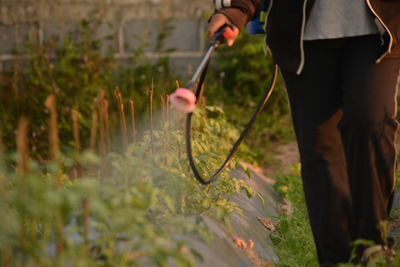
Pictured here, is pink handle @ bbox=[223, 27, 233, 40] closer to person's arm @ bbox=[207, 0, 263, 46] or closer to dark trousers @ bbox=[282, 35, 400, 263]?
person's arm @ bbox=[207, 0, 263, 46]

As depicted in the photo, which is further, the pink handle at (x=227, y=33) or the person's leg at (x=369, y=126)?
the pink handle at (x=227, y=33)

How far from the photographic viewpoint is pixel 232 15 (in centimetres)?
300

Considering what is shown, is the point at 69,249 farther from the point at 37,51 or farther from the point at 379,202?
the point at 37,51

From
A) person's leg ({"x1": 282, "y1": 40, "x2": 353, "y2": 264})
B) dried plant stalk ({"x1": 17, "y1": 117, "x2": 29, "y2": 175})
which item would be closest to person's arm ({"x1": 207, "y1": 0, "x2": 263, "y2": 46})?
person's leg ({"x1": 282, "y1": 40, "x2": 353, "y2": 264})

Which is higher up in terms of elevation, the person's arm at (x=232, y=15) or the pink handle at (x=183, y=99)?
the person's arm at (x=232, y=15)

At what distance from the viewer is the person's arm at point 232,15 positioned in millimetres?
2980

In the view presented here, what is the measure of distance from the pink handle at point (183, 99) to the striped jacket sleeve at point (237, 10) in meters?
0.57

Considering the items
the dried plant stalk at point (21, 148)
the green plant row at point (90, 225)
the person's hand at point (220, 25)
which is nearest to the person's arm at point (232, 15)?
the person's hand at point (220, 25)

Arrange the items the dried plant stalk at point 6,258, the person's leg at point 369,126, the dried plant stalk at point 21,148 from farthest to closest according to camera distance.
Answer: the person's leg at point 369,126 → the dried plant stalk at point 6,258 → the dried plant stalk at point 21,148

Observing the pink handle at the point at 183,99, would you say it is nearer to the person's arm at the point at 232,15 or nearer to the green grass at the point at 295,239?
the person's arm at the point at 232,15

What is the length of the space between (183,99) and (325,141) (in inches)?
27.4

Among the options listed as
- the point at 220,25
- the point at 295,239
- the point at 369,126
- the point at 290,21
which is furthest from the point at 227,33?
the point at 295,239

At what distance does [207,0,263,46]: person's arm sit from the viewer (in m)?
2.98

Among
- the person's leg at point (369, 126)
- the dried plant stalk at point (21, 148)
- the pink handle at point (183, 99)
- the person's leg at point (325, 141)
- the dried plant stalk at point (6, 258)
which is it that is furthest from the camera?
the person's leg at point (325, 141)
